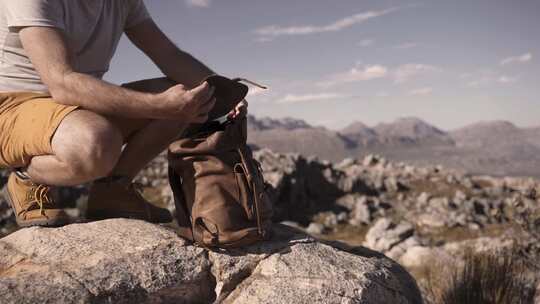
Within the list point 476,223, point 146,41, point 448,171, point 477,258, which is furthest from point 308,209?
point 146,41

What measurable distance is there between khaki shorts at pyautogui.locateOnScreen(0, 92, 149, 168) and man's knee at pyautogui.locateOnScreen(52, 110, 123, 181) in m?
0.07

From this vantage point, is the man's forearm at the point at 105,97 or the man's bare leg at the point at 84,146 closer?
the man's forearm at the point at 105,97

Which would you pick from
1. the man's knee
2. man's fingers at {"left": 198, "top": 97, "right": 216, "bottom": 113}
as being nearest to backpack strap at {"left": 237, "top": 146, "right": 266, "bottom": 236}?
man's fingers at {"left": 198, "top": 97, "right": 216, "bottom": 113}

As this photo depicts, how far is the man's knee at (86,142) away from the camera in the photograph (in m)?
3.04

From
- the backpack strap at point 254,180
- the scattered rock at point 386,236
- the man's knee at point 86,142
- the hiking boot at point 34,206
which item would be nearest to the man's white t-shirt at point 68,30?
the man's knee at point 86,142

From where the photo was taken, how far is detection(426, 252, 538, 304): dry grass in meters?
4.80

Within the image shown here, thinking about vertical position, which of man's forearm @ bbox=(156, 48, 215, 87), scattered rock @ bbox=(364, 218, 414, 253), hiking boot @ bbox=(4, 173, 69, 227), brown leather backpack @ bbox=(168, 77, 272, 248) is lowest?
scattered rock @ bbox=(364, 218, 414, 253)

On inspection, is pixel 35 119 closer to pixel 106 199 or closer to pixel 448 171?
pixel 106 199

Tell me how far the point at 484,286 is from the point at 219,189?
3.19 meters

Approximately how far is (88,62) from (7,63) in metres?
0.53

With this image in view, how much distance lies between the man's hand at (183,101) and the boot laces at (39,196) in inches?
46.9

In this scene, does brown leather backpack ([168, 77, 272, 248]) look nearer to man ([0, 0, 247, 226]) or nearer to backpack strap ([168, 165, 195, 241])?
backpack strap ([168, 165, 195, 241])

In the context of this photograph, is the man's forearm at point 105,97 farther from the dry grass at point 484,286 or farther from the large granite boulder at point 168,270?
the dry grass at point 484,286

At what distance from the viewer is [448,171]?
2333cm
